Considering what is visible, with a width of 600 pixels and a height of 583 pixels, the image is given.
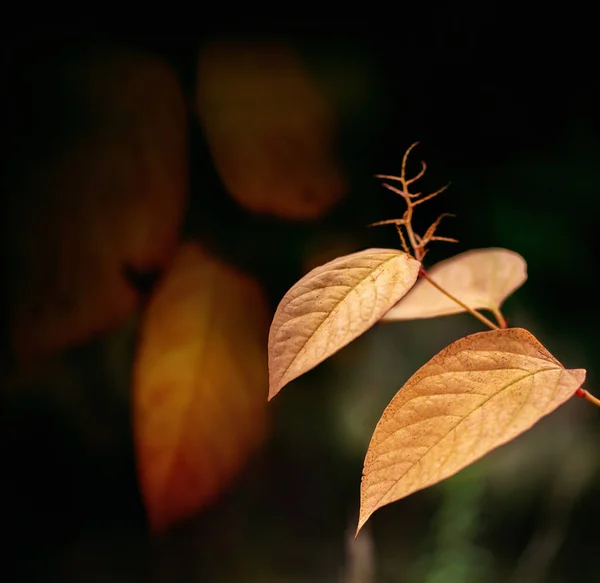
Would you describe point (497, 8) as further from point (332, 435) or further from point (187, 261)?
point (332, 435)

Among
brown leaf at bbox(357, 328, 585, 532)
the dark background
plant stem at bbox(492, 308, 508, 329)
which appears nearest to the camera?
brown leaf at bbox(357, 328, 585, 532)

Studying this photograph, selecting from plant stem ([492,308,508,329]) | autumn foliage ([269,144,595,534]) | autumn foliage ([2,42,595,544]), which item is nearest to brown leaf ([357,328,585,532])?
autumn foliage ([269,144,595,534])

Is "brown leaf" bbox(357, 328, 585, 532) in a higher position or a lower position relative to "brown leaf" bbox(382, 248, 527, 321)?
higher

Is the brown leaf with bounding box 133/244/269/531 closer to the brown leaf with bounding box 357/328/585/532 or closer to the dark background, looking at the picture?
the dark background

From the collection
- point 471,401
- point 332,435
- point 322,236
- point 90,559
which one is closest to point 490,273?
point 471,401

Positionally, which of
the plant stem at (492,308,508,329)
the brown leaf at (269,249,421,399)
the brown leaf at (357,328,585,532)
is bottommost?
the plant stem at (492,308,508,329)

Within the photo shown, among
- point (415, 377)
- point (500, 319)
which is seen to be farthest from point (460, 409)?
point (500, 319)
